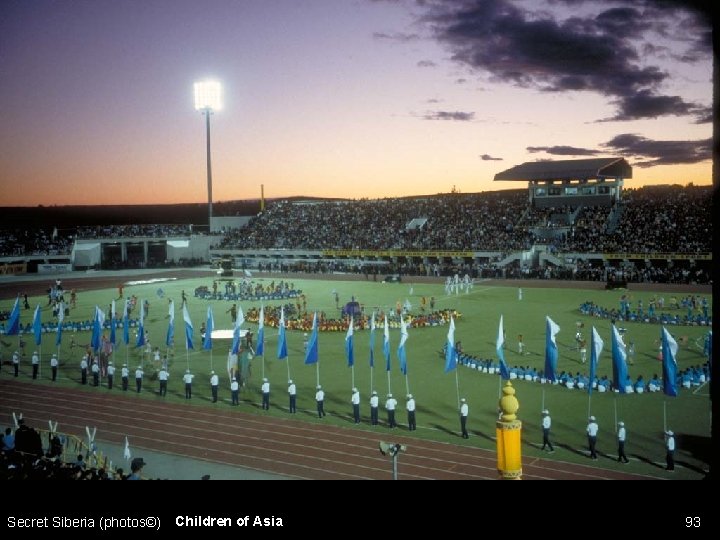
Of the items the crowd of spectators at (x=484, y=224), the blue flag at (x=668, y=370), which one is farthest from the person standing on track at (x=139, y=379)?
the crowd of spectators at (x=484, y=224)

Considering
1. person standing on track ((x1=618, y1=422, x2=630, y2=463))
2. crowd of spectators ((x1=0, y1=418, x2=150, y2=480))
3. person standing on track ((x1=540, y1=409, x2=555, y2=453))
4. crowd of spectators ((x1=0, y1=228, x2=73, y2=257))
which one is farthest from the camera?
crowd of spectators ((x1=0, y1=228, x2=73, y2=257))

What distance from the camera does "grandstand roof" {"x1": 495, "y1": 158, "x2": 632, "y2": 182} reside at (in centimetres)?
6525

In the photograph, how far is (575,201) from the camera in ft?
218

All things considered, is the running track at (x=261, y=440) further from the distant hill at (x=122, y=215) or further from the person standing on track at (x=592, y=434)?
the distant hill at (x=122, y=215)

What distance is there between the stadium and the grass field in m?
0.11

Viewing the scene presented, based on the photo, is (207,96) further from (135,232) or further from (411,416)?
(411,416)

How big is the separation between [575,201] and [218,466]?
58.0 metres

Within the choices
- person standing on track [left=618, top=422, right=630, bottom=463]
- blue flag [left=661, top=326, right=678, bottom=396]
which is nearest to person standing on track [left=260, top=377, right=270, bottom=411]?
person standing on track [left=618, top=422, right=630, bottom=463]

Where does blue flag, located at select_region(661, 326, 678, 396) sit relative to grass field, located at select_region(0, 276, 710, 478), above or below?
above

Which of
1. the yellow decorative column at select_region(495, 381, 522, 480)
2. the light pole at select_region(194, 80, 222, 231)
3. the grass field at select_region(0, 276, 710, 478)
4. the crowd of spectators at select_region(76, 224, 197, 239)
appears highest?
the light pole at select_region(194, 80, 222, 231)

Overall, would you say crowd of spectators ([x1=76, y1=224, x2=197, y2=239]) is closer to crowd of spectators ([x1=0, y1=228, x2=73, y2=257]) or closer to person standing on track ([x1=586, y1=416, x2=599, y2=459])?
crowd of spectators ([x1=0, y1=228, x2=73, y2=257])
